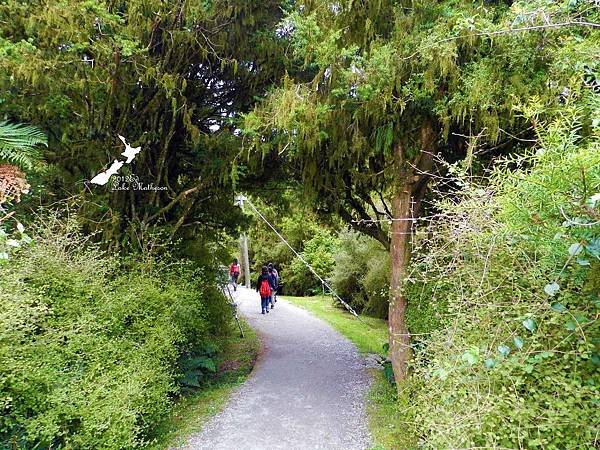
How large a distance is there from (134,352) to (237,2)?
15.9 feet

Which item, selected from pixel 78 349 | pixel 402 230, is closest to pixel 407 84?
pixel 402 230

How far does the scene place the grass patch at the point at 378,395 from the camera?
4.62 m

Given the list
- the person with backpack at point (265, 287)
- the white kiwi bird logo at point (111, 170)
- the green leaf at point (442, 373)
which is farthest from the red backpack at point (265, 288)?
the green leaf at point (442, 373)

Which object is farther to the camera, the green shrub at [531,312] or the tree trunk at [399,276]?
the tree trunk at [399,276]

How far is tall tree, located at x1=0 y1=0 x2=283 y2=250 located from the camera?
14.9ft

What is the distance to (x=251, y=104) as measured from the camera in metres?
6.80

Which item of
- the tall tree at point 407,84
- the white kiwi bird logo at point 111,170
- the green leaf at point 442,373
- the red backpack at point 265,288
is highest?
the tall tree at point 407,84

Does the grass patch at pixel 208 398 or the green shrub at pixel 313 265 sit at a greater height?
the green shrub at pixel 313 265

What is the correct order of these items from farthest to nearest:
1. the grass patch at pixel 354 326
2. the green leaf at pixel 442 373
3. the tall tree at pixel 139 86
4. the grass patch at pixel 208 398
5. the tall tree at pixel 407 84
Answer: the grass patch at pixel 354 326 < the grass patch at pixel 208 398 < the tall tree at pixel 139 86 < the tall tree at pixel 407 84 < the green leaf at pixel 442 373

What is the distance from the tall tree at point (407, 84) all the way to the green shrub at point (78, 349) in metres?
2.58

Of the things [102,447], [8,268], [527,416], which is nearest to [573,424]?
[527,416]

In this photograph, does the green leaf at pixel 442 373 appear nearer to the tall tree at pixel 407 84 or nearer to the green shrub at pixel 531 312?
the green shrub at pixel 531 312

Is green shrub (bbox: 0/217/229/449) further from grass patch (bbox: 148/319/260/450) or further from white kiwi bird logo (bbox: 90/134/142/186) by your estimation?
white kiwi bird logo (bbox: 90/134/142/186)

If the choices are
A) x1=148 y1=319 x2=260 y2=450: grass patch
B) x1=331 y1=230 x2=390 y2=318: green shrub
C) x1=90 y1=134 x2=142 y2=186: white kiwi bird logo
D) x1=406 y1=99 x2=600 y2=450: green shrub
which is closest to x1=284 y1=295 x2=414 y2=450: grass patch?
x1=331 y1=230 x2=390 y2=318: green shrub
